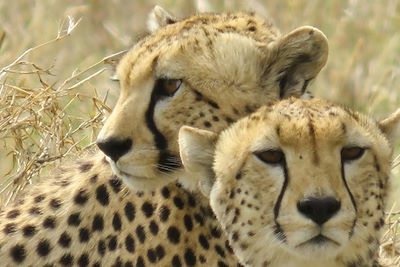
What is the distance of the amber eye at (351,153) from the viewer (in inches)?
164

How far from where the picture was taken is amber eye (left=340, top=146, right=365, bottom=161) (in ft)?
13.6

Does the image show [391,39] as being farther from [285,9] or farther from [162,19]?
[162,19]

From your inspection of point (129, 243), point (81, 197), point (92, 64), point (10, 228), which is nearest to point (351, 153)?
point (129, 243)

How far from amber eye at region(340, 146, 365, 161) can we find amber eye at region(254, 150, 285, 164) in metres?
0.14

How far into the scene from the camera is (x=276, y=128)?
4.17 meters

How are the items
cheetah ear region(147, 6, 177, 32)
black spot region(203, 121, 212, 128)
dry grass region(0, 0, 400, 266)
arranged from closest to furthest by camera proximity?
1. black spot region(203, 121, 212, 128)
2. cheetah ear region(147, 6, 177, 32)
3. dry grass region(0, 0, 400, 266)

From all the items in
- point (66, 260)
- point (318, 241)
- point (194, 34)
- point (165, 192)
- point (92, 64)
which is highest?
point (194, 34)

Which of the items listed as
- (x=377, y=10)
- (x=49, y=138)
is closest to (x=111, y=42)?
(x=377, y=10)

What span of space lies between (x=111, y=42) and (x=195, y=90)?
4096mm

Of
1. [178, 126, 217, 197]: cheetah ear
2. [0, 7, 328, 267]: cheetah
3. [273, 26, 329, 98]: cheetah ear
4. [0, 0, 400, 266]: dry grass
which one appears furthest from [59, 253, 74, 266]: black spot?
[178, 126, 217, 197]: cheetah ear

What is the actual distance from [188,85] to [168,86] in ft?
0.17

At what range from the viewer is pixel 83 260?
5.20 metres

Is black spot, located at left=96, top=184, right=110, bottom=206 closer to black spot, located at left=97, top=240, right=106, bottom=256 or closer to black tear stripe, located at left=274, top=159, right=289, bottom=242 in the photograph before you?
black spot, located at left=97, top=240, right=106, bottom=256

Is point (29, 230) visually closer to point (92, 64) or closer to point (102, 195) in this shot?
point (102, 195)
